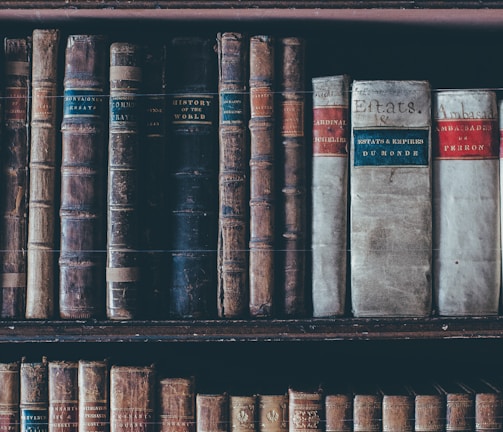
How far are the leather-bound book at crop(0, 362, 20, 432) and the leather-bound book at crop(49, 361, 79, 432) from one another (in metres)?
0.05

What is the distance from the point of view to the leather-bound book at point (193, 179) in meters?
0.99

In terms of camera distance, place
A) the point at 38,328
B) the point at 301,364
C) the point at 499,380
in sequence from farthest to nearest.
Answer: the point at 301,364 < the point at 499,380 < the point at 38,328

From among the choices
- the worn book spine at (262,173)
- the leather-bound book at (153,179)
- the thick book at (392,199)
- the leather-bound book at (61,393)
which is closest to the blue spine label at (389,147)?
the thick book at (392,199)

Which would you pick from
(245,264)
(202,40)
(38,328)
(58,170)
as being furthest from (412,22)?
(38,328)

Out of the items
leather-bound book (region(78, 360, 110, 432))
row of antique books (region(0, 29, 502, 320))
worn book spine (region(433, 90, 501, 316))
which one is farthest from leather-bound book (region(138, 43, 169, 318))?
worn book spine (region(433, 90, 501, 316))

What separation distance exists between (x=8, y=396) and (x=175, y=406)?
0.78ft

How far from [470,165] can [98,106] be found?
526mm

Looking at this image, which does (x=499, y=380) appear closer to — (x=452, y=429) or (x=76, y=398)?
(x=452, y=429)

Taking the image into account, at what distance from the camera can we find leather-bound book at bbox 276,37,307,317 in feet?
3.22

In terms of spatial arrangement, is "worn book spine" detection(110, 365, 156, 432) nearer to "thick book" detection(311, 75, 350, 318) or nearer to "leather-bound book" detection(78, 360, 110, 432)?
"leather-bound book" detection(78, 360, 110, 432)

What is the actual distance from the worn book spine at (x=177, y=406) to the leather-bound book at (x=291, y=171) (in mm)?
181

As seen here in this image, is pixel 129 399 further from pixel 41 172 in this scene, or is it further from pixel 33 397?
pixel 41 172

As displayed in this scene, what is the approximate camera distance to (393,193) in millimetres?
976

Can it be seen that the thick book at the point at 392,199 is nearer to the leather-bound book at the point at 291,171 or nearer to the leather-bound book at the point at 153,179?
the leather-bound book at the point at 291,171
